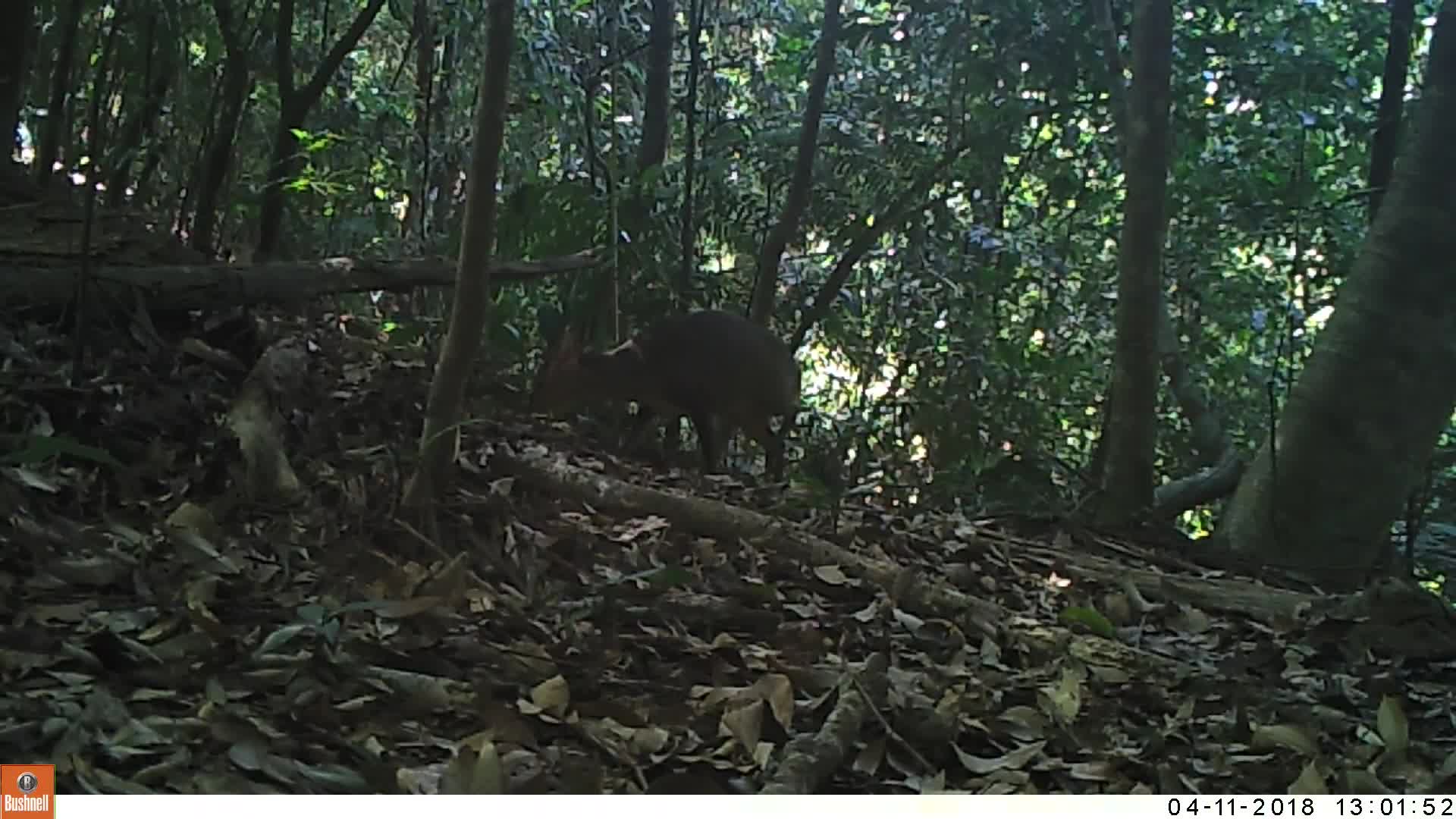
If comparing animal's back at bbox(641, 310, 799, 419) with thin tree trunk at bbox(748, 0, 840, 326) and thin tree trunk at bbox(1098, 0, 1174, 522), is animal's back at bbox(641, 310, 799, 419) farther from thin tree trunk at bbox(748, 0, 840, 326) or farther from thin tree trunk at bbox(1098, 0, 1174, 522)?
thin tree trunk at bbox(1098, 0, 1174, 522)

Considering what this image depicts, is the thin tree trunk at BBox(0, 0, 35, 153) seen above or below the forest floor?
above

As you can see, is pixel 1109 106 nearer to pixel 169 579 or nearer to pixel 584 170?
pixel 584 170

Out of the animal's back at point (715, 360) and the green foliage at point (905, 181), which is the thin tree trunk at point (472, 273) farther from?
the animal's back at point (715, 360)

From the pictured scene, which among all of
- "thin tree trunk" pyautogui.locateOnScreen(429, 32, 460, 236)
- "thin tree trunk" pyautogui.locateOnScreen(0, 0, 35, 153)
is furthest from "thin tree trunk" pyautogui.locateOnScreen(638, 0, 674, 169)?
"thin tree trunk" pyautogui.locateOnScreen(0, 0, 35, 153)

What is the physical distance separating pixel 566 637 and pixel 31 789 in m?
0.83

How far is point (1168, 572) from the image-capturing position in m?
3.12

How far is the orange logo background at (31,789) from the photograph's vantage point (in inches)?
54.6

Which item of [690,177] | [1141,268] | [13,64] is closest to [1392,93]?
[1141,268]

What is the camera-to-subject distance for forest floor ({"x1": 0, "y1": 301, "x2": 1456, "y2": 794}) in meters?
1.64

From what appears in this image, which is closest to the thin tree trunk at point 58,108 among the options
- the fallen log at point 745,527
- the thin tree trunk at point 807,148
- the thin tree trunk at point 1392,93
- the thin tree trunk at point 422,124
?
the thin tree trunk at point 422,124

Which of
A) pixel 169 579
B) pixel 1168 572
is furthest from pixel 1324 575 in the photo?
pixel 169 579

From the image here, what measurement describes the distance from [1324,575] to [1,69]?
11.8ft

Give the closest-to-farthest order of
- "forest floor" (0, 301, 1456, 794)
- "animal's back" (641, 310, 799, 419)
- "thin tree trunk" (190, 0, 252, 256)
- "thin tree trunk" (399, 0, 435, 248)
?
"forest floor" (0, 301, 1456, 794) < "thin tree trunk" (190, 0, 252, 256) < "animal's back" (641, 310, 799, 419) < "thin tree trunk" (399, 0, 435, 248)

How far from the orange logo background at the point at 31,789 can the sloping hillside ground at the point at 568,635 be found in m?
0.02
